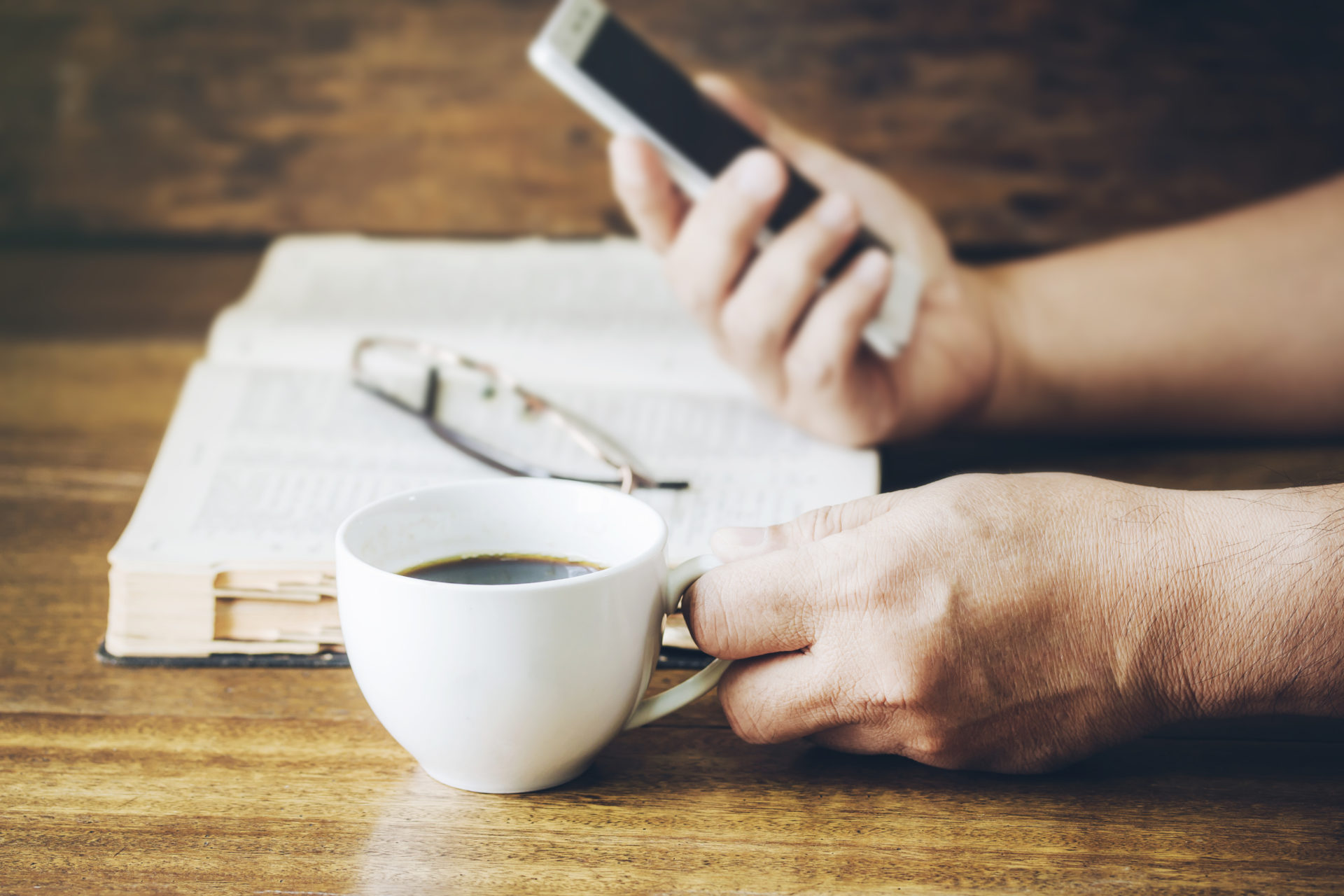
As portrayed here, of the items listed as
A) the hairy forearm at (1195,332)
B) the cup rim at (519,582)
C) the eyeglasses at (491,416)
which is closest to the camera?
the cup rim at (519,582)

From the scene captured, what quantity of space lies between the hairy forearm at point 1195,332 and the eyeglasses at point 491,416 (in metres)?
0.34

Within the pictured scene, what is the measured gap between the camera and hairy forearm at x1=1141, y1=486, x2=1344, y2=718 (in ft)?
1.36

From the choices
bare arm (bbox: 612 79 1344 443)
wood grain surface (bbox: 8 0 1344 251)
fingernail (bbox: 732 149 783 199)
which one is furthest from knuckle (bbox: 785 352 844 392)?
wood grain surface (bbox: 8 0 1344 251)

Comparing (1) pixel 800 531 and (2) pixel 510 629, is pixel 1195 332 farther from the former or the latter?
(2) pixel 510 629

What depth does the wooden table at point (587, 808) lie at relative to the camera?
0.38 metres

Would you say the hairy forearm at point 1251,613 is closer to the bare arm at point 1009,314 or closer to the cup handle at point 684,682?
the cup handle at point 684,682

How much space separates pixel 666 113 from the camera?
725 millimetres

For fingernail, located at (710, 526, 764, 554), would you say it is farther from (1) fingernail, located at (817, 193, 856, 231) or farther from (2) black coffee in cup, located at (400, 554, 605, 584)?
(1) fingernail, located at (817, 193, 856, 231)

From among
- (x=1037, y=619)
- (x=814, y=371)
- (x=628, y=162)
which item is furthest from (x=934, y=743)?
(x=628, y=162)

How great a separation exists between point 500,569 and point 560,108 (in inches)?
35.0

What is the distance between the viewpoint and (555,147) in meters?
1.22

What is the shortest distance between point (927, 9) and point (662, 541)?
3.17 ft

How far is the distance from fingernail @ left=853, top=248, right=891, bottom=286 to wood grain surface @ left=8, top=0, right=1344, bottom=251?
531 mm

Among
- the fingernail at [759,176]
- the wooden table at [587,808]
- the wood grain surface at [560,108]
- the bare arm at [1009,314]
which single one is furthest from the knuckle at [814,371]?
the wood grain surface at [560,108]
